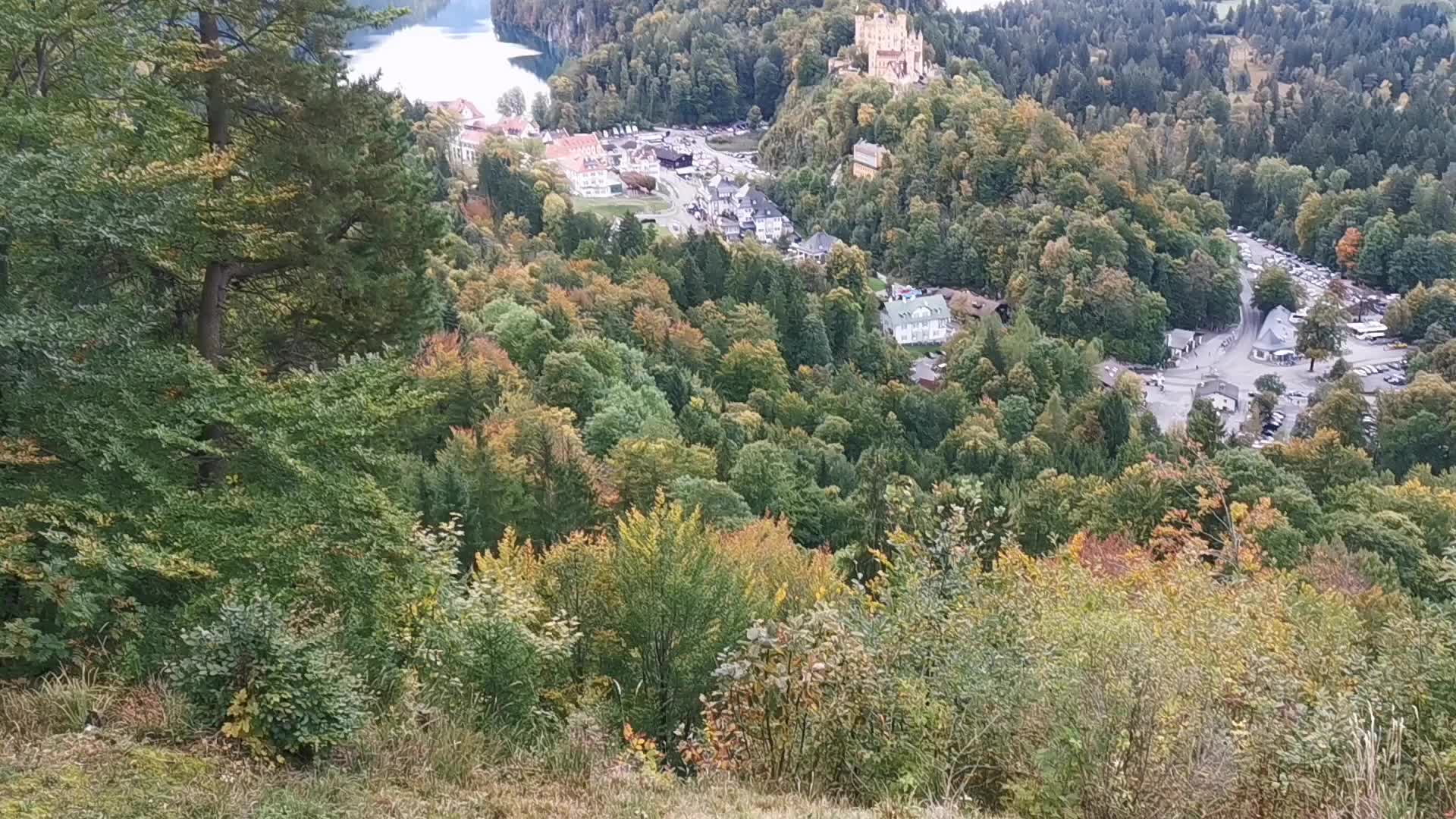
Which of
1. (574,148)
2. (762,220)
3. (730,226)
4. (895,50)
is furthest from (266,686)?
(895,50)

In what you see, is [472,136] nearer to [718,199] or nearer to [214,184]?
[718,199]

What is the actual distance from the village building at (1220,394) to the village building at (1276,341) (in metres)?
7.35

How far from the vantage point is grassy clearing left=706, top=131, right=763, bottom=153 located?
93.2m

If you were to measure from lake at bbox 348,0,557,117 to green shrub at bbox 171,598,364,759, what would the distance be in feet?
268

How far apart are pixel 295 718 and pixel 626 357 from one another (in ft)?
85.7

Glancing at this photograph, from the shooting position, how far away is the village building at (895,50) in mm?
84875

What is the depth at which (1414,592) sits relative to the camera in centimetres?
2112

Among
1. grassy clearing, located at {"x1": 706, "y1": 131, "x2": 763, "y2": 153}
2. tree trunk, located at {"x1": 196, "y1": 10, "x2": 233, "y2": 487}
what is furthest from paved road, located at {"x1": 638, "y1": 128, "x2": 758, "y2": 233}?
tree trunk, located at {"x1": 196, "y1": 10, "x2": 233, "y2": 487}

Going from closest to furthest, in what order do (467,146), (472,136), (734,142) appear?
(467,146)
(472,136)
(734,142)

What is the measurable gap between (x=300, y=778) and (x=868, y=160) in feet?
229

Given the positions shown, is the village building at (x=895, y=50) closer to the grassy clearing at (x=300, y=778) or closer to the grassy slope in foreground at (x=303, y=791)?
the grassy clearing at (x=300, y=778)

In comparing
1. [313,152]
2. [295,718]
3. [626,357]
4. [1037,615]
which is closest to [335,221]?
[313,152]

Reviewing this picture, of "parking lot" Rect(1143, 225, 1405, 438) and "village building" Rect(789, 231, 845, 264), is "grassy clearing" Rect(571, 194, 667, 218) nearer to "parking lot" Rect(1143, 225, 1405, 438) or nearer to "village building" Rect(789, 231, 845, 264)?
"village building" Rect(789, 231, 845, 264)

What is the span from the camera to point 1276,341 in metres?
53.3
